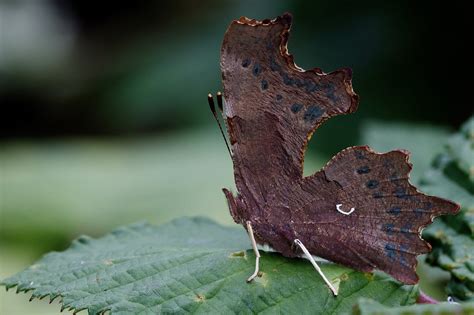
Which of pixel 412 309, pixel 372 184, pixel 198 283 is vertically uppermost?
pixel 372 184

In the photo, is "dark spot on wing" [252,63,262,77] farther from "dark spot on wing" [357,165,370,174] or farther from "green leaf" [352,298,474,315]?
"green leaf" [352,298,474,315]

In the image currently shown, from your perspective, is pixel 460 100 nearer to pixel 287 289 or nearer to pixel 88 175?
pixel 88 175

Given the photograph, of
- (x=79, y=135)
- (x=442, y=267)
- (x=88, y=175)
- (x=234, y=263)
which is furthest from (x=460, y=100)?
(x=79, y=135)

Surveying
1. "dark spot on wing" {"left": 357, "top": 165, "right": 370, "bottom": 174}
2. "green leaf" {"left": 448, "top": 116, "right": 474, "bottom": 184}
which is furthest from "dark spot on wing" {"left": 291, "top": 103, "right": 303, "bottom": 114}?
"green leaf" {"left": 448, "top": 116, "right": 474, "bottom": 184}

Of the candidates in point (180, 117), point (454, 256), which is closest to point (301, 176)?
point (454, 256)

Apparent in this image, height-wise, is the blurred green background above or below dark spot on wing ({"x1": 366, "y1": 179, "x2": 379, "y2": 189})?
above

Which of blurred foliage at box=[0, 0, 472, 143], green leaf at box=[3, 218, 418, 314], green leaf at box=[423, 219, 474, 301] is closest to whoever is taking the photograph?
green leaf at box=[3, 218, 418, 314]

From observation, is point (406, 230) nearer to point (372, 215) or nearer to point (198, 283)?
point (372, 215)
